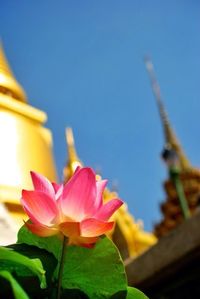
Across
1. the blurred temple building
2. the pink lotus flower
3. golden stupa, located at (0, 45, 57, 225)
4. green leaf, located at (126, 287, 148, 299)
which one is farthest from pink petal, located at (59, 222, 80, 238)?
golden stupa, located at (0, 45, 57, 225)

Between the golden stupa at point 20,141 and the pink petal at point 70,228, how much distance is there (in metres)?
2.36

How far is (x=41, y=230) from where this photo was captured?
0.55 metres

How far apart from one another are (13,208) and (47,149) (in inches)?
31.8

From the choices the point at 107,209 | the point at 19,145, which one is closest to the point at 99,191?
the point at 107,209

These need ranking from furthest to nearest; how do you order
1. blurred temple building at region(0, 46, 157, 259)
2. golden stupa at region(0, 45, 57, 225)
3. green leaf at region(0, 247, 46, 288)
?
golden stupa at region(0, 45, 57, 225)
blurred temple building at region(0, 46, 157, 259)
green leaf at region(0, 247, 46, 288)

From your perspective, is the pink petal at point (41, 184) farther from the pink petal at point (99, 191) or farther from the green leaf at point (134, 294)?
the green leaf at point (134, 294)

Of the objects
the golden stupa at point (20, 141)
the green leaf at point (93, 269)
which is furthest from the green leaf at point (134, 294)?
the golden stupa at point (20, 141)

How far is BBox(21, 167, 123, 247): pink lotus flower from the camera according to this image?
542 mm

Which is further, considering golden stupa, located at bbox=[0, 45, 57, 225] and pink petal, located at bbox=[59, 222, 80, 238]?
golden stupa, located at bbox=[0, 45, 57, 225]

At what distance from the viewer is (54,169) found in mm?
3582

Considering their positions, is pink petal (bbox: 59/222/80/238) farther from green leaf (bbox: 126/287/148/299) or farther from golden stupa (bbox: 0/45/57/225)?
golden stupa (bbox: 0/45/57/225)

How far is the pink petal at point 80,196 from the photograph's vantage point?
1.81 ft

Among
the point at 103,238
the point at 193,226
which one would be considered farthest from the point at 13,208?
the point at 103,238

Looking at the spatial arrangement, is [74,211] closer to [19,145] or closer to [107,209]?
[107,209]
